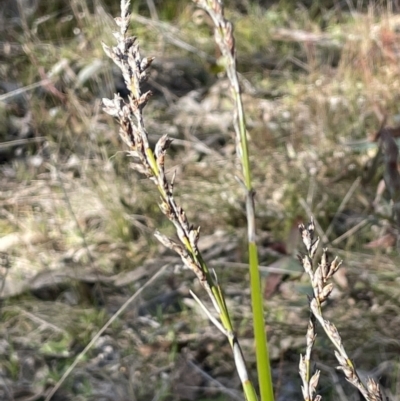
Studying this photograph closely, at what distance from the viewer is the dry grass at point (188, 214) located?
1.38 metres

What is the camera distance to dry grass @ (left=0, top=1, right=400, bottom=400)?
1.38 meters

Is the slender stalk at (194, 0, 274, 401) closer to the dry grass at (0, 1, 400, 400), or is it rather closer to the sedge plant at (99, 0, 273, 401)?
the sedge plant at (99, 0, 273, 401)

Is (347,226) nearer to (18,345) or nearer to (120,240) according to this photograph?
(120,240)

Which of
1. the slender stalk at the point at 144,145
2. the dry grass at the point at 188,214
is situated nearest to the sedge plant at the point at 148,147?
the slender stalk at the point at 144,145

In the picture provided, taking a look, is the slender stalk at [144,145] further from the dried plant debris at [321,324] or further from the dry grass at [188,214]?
the dry grass at [188,214]

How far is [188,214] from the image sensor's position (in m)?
1.97

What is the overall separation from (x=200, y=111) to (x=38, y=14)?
1.35m

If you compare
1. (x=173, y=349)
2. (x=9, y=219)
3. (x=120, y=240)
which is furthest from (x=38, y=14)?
(x=173, y=349)

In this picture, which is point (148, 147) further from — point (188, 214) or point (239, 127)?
point (188, 214)

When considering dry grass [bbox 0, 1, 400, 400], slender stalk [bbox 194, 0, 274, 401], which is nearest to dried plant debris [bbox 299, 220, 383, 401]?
slender stalk [bbox 194, 0, 274, 401]

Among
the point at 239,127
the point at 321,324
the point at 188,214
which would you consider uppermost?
the point at 239,127

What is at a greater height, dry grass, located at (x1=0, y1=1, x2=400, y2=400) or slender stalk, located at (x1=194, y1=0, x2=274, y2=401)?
slender stalk, located at (x1=194, y1=0, x2=274, y2=401)

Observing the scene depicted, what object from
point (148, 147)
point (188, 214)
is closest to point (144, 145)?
point (148, 147)

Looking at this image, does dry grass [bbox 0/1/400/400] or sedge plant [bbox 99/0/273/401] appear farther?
dry grass [bbox 0/1/400/400]
